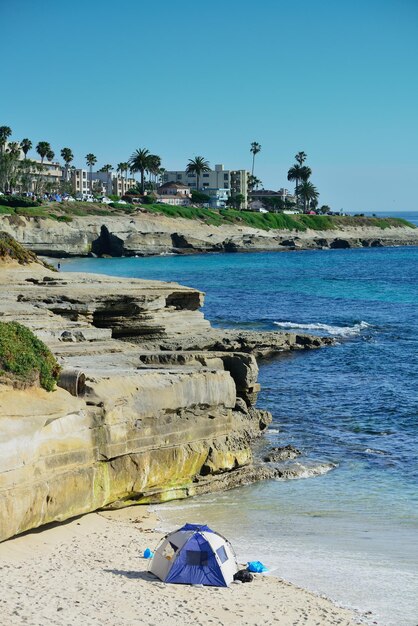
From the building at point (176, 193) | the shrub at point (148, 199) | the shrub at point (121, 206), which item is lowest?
the shrub at point (121, 206)

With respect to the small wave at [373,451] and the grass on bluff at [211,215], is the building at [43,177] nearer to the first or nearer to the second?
the grass on bluff at [211,215]

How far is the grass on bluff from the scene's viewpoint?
123950mm

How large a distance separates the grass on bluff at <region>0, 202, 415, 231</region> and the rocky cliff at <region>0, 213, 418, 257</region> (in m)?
2.02

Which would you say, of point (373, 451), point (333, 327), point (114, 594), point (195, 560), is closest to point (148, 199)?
point (333, 327)

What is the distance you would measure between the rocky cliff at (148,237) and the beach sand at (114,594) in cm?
9506

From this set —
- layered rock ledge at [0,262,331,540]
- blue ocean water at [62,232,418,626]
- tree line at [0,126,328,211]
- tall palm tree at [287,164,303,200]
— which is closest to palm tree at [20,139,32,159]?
tree line at [0,126,328,211]

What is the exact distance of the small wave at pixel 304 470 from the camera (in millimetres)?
23453

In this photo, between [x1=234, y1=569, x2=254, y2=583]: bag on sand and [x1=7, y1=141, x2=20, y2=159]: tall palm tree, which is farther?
[x1=7, y1=141, x2=20, y2=159]: tall palm tree

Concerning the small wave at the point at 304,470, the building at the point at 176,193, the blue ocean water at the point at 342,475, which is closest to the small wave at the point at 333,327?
the blue ocean water at the point at 342,475

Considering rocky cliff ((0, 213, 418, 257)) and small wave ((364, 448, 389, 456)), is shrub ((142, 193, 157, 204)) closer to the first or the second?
rocky cliff ((0, 213, 418, 257))

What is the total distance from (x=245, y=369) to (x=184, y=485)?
540 centimetres

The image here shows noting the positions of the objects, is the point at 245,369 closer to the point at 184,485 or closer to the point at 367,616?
the point at 184,485

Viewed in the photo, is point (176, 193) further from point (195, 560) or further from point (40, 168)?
point (195, 560)

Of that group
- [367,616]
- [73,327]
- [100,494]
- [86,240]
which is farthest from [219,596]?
[86,240]
